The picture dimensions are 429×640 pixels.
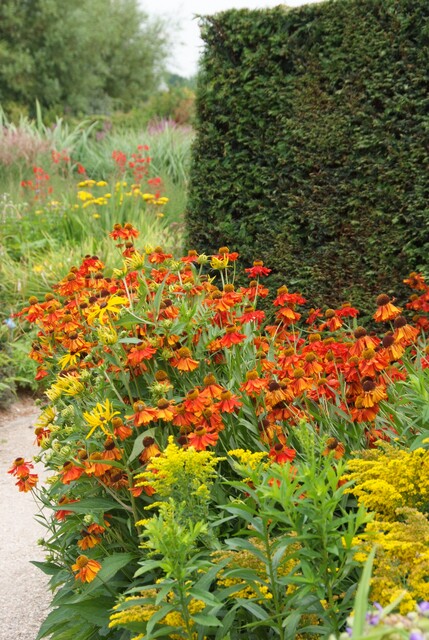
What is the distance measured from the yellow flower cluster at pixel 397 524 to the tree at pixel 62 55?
2519cm

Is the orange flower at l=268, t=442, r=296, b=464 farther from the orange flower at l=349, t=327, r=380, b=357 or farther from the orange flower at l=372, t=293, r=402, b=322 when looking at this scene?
the orange flower at l=372, t=293, r=402, b=322

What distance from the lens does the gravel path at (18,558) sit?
336 cm

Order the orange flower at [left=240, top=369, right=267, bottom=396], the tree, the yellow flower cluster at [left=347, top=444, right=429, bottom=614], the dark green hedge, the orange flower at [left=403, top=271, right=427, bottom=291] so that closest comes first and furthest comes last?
the yellow flower cluster at [left=347, top=444, right=429, bottom=614], the orange flower at [left=240, top=369, right=267, bottom=396], the orange flower at [left=403, top=271, right=427, bottom=291], the dark green hedge, the tree

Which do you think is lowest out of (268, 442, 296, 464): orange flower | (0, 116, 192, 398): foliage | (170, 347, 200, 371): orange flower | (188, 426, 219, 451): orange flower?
(0, 116, 192, 398): foliage

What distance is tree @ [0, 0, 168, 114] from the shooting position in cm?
2541

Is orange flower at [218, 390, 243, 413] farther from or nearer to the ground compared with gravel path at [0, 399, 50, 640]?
farther from the ground

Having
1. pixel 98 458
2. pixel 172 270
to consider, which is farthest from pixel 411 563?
pixel 172 270

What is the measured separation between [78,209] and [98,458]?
6.80 m

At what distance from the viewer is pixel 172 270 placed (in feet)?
10.1

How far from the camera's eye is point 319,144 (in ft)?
Result: 16.5

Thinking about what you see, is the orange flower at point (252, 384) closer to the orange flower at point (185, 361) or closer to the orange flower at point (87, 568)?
the orange flower at point (185, 361)

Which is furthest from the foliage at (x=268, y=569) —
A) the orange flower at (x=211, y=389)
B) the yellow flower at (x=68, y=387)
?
the yellow flower at (x=68, y=387)

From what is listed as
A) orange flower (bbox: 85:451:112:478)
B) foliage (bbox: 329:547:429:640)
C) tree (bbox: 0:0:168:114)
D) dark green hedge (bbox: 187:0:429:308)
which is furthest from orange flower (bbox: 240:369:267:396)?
tree (bbox: 0:0:168:114)

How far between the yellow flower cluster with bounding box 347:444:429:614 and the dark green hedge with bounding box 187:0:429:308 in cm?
280
